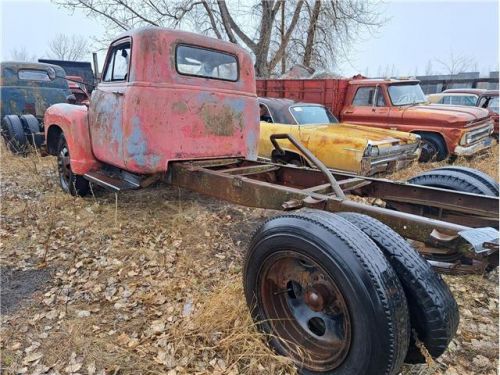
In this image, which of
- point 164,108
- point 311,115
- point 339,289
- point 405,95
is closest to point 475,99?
point 405,95

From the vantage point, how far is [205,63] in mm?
4512

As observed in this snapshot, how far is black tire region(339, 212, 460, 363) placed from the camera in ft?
6.36

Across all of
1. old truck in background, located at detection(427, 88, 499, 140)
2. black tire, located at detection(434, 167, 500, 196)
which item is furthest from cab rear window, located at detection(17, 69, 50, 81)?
old truck in background, located at detection(427, 88, 499, 140)

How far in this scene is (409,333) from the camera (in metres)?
1.92

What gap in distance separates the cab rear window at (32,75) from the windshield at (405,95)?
8093 mm

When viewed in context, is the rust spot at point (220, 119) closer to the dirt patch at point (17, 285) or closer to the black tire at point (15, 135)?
the dirt patch at point (17, 285)

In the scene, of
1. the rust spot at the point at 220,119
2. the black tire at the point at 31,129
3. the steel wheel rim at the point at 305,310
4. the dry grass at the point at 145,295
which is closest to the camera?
the steel wheel rim at the point at 305,310

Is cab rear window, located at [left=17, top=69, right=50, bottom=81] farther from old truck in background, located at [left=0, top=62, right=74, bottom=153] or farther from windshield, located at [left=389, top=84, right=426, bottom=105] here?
windshield, located at [left=389, top=84, right=426, bottom=105]

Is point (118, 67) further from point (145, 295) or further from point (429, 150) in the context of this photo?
point (429, 150)

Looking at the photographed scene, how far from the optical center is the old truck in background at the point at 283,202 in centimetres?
193

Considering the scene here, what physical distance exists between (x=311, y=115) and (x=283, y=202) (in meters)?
4.74

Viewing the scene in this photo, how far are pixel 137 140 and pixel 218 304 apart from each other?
6.56ft

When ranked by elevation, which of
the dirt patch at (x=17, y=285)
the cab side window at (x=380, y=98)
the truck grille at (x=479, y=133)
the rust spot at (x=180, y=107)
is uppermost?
the cab side window at (x=380, y=98)

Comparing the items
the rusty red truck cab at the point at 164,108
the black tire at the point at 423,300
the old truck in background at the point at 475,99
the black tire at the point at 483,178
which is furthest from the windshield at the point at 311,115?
the old truck in background at the point at 475,99
